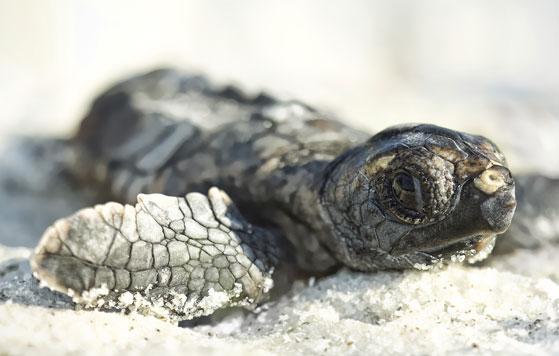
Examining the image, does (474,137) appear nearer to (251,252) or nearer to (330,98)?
(251,252)

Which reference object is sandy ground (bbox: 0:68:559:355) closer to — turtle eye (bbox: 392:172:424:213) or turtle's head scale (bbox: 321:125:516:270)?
turtle's head scale (bbox: 321:125:516:270)

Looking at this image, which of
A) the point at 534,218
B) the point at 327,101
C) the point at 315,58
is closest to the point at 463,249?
the point at 534,218

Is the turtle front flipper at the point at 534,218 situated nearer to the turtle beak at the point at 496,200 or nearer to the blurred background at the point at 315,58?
the turtle beak at the point at 496,200

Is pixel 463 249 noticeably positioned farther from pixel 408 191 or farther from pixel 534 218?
pixel 534 218

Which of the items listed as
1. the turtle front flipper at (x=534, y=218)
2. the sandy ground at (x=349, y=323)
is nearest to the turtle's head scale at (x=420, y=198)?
the sandy ground at (x=349, y=323)

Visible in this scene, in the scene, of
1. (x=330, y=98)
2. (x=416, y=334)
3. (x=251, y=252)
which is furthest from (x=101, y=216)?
(x=330, y=98)

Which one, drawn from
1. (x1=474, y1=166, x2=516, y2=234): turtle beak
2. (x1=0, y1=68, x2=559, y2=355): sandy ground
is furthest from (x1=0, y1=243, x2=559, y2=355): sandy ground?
(x1=474, y1=166, x2=516, y2=234): turtle beak

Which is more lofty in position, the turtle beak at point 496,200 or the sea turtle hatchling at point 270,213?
the turtle beak at point 496,200
